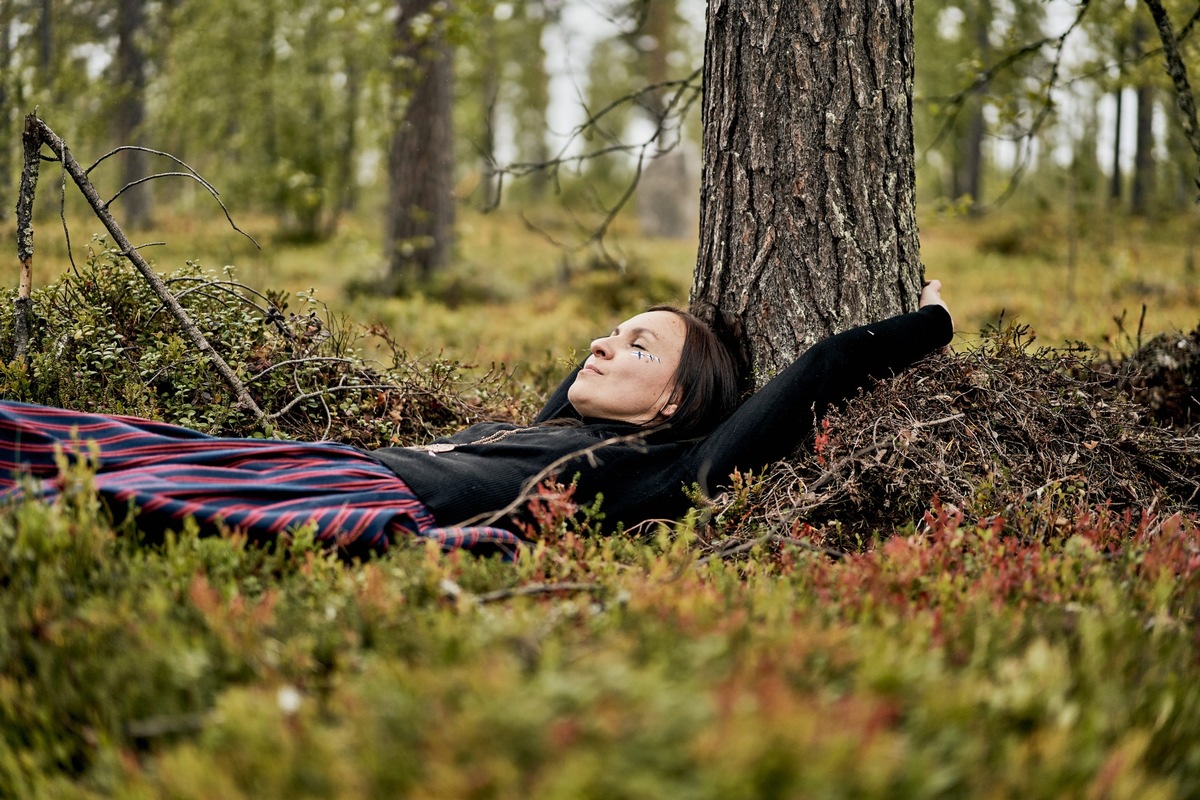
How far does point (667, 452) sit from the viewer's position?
11.6ft

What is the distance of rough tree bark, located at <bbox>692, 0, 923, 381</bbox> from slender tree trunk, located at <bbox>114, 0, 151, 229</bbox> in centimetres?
1437

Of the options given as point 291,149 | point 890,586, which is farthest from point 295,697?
point 291,149

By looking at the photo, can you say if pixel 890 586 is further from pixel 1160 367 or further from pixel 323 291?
pixel 323 291

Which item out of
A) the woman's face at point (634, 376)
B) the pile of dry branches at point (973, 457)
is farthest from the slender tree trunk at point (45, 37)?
the pile of dry branches at point (973, 457)

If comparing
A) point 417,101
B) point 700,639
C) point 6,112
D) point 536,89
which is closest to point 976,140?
point 536,89

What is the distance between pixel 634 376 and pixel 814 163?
3.82ft

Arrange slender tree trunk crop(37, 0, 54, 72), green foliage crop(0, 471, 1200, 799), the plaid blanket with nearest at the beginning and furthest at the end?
green foliage crop(0, 471, 1200, 799) → the plaid blanket → slender tree trunk crop(37, 0, 54, 72)

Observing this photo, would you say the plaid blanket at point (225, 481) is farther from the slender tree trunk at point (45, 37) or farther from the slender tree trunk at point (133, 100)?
the slender tree trunk at point (133, 100)

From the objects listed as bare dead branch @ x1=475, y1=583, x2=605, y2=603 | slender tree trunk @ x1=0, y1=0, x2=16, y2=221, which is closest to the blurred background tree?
slender tree trunk @ x1=0, y1=0, x2=16, y2=221

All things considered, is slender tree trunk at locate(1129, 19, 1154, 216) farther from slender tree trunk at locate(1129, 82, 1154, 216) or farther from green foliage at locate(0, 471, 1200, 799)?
green foliage at locate(0, 471, 1200, 799)

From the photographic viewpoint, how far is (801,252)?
378 cm

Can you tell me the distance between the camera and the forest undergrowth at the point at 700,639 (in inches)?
54.9

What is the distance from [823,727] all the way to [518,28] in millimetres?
30040

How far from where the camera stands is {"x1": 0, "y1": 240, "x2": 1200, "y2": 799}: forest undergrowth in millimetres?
1394
